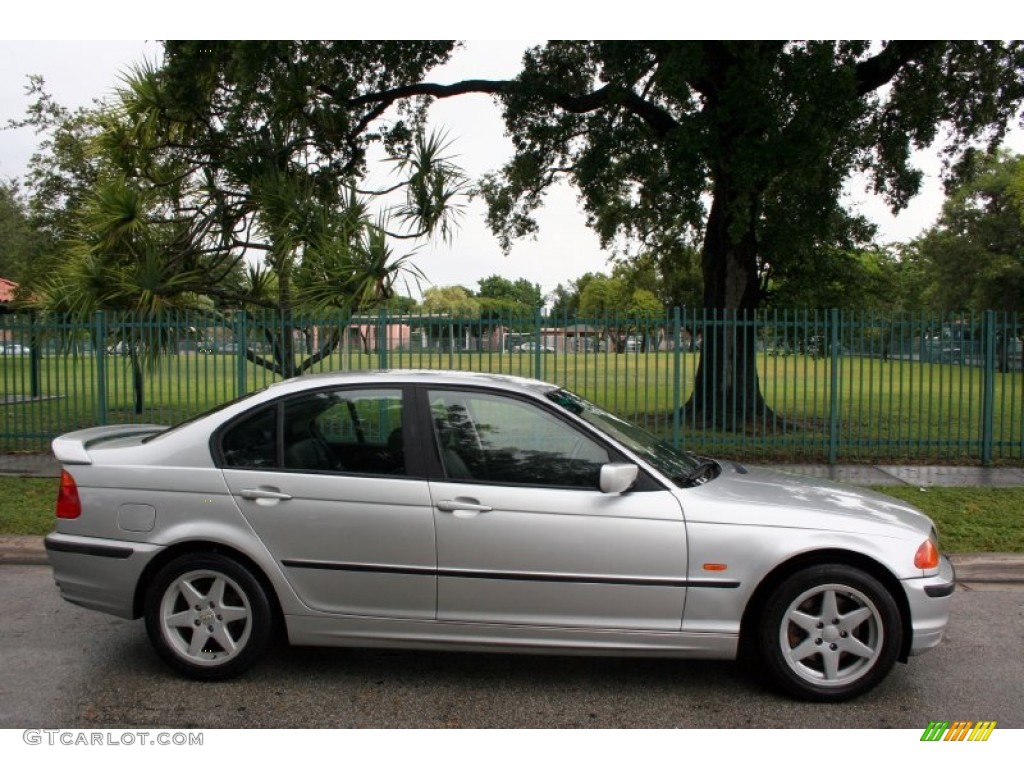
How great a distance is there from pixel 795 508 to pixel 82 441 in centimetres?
376

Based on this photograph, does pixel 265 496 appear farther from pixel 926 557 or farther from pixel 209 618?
pixel 926 557

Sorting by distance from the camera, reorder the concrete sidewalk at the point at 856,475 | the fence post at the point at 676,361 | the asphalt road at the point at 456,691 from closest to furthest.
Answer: the asphalt road at the point at 456,691
the concrete sidewalk at the point at 856,475
the fence post at the point at 676,361

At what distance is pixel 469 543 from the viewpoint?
4.02m

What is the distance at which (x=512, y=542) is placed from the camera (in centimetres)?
399

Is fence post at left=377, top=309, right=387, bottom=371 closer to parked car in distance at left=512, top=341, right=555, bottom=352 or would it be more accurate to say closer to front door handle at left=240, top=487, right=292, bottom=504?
parked car in distance at left=512, top=341, right=555, bottom=352

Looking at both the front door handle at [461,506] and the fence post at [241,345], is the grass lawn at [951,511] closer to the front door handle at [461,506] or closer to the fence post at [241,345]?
the fence post at [241,345]

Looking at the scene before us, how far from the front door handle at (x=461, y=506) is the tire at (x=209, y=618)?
101cm

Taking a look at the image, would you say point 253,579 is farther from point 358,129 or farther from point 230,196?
point 358,129

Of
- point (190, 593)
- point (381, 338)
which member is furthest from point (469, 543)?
point (381, 338)

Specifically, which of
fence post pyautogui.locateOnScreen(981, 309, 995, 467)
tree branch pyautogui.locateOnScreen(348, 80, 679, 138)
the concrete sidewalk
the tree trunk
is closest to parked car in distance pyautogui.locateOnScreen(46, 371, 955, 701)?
the concrete sidewalk

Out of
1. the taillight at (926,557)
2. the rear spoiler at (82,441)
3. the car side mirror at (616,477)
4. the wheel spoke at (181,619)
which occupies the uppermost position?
the rear spoiler at (82,441)

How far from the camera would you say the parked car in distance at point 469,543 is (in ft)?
13.0

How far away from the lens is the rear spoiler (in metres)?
4.43

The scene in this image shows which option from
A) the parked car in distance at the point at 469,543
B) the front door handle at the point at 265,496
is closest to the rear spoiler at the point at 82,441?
the parked car in distance at the point at 469,543
